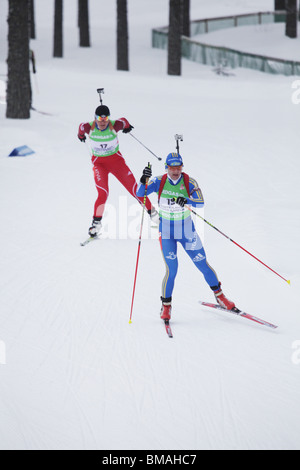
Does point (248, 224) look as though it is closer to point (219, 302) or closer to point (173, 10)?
point (219, 302)

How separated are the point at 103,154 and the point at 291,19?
74.0 feet

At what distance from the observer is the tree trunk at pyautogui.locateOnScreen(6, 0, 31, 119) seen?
13.8 m

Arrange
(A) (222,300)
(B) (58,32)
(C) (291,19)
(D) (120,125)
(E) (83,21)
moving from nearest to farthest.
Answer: (A) (222,300) < (D) (120,125) < (B) (58,32) < (E) (83,21) < (C) (291,19)

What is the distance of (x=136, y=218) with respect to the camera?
10719 millimetres

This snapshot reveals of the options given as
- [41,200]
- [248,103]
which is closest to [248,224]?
[41,200]

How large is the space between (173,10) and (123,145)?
24.8 ft

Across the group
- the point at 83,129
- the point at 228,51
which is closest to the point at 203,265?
the point at 83,129

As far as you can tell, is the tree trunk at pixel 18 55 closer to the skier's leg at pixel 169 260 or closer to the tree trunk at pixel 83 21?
the skier's leg at pixel 169 260

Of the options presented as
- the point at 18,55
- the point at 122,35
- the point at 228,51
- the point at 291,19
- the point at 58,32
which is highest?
the point at 291,19

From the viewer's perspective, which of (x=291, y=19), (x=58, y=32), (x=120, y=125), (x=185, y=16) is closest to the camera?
(x=120, y=125)

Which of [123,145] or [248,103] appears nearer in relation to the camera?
[123,145]

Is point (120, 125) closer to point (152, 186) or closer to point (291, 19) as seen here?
point (152, 186)

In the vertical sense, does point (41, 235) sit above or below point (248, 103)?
below

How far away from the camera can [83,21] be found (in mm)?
28828
